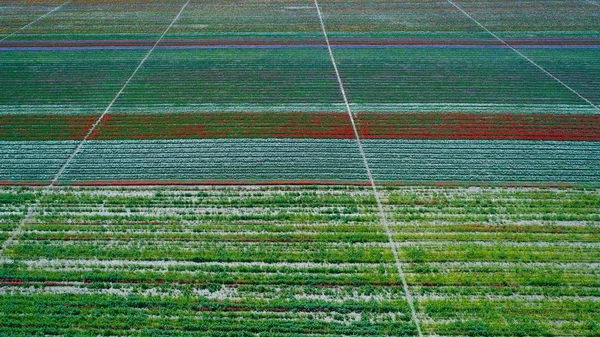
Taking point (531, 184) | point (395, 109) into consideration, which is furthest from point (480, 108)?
point (531, 184)

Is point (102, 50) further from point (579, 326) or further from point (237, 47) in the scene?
point (579, 326)

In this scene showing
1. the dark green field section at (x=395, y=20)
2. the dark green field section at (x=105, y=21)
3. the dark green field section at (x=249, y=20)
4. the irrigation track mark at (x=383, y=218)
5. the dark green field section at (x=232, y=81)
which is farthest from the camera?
the dark green field section at (x=395, y=20)

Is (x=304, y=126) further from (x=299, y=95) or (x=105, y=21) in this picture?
(x=105, y=21)

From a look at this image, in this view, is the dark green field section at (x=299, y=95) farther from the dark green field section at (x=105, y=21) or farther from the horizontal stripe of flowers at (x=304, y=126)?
the dark green field section at (x=105, y=21)

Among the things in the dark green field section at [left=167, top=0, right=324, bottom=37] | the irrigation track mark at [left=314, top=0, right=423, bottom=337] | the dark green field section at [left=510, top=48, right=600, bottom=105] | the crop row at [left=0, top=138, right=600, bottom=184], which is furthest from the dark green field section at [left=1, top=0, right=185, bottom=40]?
the dark green field section at [left=510, top=48, right=600, bottom=105]

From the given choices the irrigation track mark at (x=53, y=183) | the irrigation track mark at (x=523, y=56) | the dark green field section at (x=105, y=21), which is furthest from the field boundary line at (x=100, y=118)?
the irrigation track mark at (x=523, y=56)

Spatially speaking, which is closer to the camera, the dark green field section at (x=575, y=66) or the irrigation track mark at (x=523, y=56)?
the irrigation track mark at (x=523, y=56)

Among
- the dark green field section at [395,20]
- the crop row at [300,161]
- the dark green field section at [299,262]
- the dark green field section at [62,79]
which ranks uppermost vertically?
the dark green field section at [395,20]

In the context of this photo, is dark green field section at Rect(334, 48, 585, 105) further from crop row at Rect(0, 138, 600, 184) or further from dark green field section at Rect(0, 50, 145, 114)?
dark green field section at Rect(0, 50, 145, 114)
